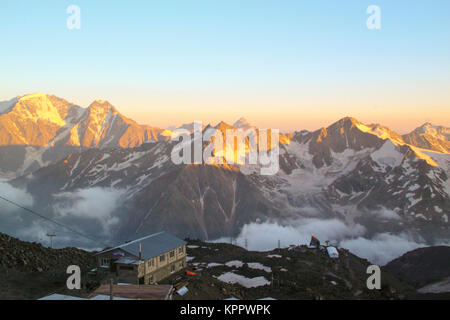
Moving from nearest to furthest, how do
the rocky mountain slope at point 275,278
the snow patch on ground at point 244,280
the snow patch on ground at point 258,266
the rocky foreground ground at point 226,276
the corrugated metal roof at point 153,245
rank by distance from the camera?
the rocky foreground ground at point 226,276, the rocky mountain slope at point 275,278, the corrugated metal roof at point 153,245, the snow patch on ground at point 244,280, the snow patch on ground at point 258,266

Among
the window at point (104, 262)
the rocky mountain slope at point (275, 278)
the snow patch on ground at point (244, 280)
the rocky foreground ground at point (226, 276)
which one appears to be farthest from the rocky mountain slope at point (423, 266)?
the window at point (104, 262)

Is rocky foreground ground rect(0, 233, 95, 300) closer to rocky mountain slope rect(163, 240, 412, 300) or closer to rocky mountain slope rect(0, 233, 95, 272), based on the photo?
rocky mountain slope rect(0, 233, 95, 272)

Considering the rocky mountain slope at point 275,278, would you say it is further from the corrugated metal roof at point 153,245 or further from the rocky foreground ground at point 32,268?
the rocky foreground ground at point 32,268

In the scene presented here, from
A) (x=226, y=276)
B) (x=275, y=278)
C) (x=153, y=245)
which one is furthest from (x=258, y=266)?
(x=153, y=245)

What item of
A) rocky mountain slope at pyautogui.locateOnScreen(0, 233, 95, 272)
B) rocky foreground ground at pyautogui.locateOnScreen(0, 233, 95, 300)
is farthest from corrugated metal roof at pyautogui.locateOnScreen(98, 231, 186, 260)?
rocky mountain slope at pyautogui.locateOnScreen(0, 233, 95, 272)
